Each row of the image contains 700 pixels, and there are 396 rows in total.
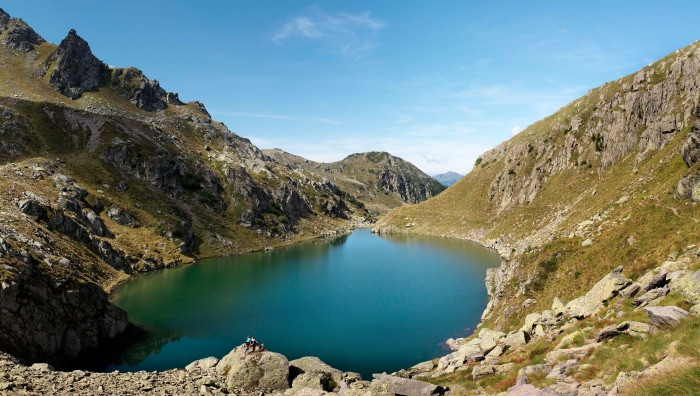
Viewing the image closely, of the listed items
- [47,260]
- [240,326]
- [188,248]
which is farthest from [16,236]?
[188,248]

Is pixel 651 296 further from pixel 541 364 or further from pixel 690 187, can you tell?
pixel 690 187

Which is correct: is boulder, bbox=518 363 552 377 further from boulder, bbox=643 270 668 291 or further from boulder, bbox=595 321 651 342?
boulder, bbox=643 270 668 291

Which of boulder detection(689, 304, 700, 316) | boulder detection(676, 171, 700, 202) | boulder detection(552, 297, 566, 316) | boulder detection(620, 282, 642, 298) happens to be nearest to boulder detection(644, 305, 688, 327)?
boulder detection(689, 304, 700, 316)

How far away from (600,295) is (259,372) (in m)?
31.4

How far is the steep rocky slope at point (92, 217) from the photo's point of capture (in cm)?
4841

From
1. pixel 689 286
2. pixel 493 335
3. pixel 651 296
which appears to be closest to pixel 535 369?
pixel 689 286

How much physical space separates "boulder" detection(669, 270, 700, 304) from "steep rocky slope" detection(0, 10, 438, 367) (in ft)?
190

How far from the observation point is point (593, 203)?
92.4 meters

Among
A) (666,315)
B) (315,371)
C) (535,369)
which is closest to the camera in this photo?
(666,315)

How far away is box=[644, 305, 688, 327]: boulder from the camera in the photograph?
17500 mm

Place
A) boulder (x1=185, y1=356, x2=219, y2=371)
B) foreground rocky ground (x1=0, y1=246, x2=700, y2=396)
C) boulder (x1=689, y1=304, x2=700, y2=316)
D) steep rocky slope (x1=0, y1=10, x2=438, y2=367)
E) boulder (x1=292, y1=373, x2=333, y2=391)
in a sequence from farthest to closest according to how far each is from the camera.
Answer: steep rocky slope (x1=0, y1=10, x2=438, y2=367), boulder (x1=185, y1=356, x2=219, y2=371), boulder (x1=292, y1=373, x2=333, y2=391), boulder (x1=689, y1=304, x2=700, y2=316), foreground rocky ground (x1=0, y1=246, x2=700, y2=396)

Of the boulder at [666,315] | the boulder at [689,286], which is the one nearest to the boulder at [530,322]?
the boulder at [689,286]

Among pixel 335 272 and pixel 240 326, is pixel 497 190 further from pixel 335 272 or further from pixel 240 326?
pixel 240 326

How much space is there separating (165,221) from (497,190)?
144 metres
